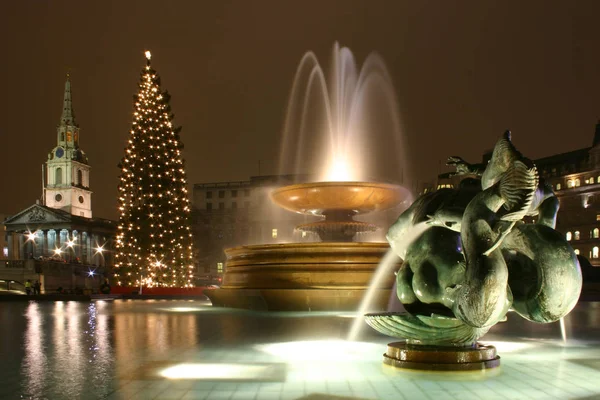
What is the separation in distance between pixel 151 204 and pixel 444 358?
27.5m

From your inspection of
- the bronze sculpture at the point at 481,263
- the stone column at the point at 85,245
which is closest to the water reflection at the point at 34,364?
the bronze sculpture at the point at 481,263

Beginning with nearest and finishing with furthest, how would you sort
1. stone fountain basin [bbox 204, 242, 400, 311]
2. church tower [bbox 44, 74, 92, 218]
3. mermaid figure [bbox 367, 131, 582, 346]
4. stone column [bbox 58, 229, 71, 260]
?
mermaid figure [bbox 367, 131, 582, 346]
stone fountain basin [bbox 204, 242, 400, 311]
stone column [bbox 58, 229, 71, 260]
church tower [bbox 44, 74, 92, 218]

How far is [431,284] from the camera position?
5422 mm

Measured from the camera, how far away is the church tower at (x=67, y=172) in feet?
400

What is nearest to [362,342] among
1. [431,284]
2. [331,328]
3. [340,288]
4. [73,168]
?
[331,328]

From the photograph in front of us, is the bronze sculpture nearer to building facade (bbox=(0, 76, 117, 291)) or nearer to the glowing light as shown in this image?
the glowing light

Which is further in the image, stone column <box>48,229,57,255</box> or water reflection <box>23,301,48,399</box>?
stone column <box>48,229,57,255</box>

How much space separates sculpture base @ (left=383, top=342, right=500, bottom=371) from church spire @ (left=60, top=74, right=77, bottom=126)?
130 metres

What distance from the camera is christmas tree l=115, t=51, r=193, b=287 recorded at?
31.1 meters

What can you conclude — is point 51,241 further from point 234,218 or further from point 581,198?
point 581,198

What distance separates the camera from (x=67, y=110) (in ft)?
420

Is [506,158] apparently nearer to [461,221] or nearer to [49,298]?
[461,221]

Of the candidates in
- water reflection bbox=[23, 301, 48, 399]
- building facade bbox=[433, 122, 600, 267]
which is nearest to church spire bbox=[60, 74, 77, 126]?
building facade bbox=[433, 122, 600, 267]

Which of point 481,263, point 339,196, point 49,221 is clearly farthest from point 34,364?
point 49,221
